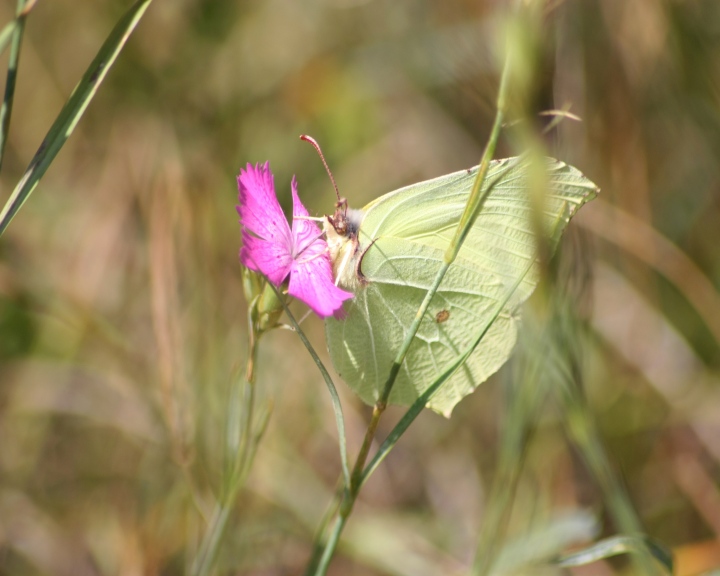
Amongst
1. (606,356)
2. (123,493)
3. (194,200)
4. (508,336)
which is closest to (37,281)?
(194,200)

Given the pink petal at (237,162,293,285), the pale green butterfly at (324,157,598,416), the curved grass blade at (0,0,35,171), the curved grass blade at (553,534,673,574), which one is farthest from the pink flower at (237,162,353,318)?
the curved grass blade at (553,534,673,574)

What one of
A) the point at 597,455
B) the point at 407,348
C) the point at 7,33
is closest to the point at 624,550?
the point at 597,455

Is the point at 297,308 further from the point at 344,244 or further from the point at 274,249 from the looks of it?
the point at 274,249

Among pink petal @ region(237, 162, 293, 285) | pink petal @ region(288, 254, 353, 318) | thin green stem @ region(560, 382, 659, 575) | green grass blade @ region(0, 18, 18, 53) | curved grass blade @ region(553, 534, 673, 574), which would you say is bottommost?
curved grass blade @ region(553, 534, 673, 574)

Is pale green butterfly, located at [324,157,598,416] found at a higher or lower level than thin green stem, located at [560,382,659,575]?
higher

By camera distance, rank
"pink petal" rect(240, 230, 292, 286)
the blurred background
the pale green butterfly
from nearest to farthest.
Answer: "pink petal" rect(240, 230, 292, 286) < the pale green butterfly < the blurred background

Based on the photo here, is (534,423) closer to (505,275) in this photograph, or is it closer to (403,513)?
(505,275)

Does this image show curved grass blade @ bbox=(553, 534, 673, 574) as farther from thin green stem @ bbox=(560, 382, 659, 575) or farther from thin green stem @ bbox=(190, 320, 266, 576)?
thin green stem @ bbox=(190, 320, 266, 576)
